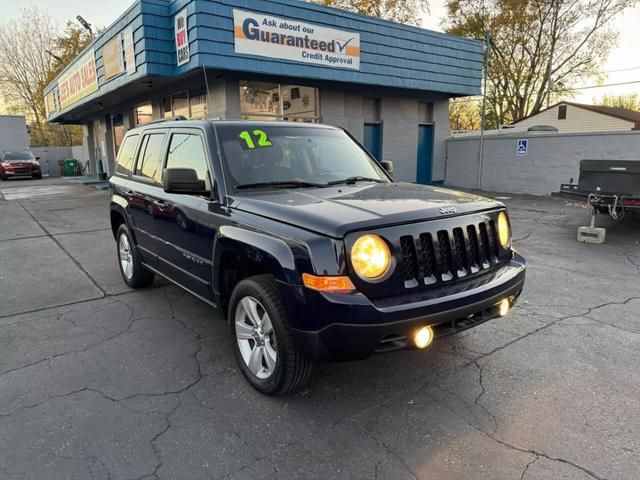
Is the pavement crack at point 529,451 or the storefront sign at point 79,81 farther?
the storefront sign at point 79,81

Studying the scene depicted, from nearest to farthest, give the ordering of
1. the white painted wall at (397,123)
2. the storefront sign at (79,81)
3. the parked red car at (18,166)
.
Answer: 1. the white painted wall at (397,123)
2. the storefront sign at (79,81)
3. the parked red car at (18,166)

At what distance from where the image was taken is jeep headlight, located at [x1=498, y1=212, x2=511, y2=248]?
128 inches

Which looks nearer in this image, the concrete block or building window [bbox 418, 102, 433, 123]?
the concrete block

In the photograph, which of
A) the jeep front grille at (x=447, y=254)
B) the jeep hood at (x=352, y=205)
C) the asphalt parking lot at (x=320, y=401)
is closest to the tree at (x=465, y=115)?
the asphalt parking lot at (x=320, y=401)

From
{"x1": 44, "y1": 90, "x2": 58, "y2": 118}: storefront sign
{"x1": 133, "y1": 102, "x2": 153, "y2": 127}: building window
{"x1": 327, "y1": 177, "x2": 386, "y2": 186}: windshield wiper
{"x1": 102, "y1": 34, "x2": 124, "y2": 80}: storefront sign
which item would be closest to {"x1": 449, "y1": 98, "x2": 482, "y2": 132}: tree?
{"x1": 133, "y1": 102, "x2": 153, "y2": 127}: building window

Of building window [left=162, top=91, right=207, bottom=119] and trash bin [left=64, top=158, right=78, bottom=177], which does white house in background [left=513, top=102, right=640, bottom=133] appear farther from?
trash bin [left=64, top=158, right=78, bottom=177]

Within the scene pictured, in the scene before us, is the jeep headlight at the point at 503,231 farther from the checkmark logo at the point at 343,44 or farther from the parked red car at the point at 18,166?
the parked red car at the point at 18,166

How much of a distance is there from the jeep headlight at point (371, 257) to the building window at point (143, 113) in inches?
603

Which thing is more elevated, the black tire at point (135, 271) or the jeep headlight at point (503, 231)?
the jeep headlight at point (503, 231)

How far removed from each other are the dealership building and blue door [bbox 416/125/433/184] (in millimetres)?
39

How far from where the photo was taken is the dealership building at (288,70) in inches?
399

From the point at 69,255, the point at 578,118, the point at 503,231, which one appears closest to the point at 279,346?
the point at 503,231

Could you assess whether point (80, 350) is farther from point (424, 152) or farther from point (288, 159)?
point (424, 152)

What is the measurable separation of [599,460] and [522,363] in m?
1.11
